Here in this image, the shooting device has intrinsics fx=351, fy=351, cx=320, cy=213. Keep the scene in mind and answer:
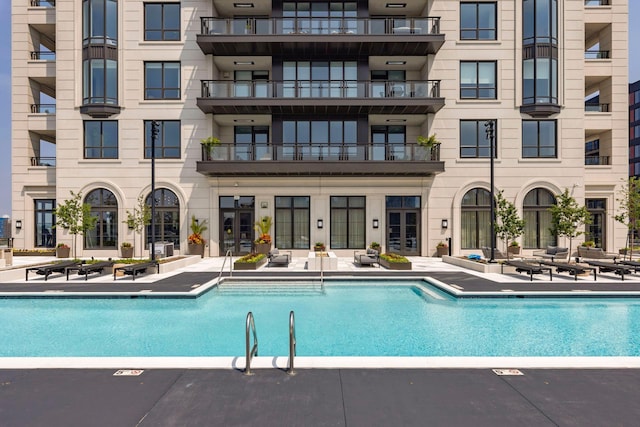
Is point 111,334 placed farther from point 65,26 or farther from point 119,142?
A: point 65,26

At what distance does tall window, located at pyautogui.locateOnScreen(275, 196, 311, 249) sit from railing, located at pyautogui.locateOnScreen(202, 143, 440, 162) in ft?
9.98

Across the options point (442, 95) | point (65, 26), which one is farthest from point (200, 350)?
point (65, 26)

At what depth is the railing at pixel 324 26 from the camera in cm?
2200

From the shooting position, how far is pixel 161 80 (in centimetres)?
2322

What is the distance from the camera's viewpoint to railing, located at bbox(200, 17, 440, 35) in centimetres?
2200

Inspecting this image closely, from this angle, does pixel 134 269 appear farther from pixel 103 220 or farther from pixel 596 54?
pixel 596 54

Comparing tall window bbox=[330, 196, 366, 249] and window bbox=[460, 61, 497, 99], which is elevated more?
window bbox=[460, 61, 497, 99]

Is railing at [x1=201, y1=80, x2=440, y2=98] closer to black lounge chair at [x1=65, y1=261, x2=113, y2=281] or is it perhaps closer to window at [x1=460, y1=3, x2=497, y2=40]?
window at [x1=460, y1=3, x2=497, y2=40]

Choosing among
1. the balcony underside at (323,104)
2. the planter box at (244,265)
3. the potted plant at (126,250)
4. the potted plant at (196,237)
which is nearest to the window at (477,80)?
the balcony underside at (323,104)

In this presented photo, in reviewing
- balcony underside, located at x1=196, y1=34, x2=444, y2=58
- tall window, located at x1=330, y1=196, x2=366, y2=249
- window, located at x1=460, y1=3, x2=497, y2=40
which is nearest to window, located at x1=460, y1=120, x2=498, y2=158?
balcony underside, located at x1=196, y1=34, x2=444, y2=58

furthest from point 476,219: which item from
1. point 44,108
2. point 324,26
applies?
point 44,108

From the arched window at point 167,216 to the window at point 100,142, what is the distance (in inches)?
161

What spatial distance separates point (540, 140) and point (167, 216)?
2523 cm
